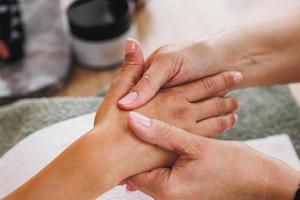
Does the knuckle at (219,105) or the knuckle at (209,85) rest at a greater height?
the knuckle at (209,85)

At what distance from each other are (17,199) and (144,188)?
0.20 metres

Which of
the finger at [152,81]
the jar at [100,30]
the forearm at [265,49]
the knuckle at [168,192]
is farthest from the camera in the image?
the jar at [100,30]

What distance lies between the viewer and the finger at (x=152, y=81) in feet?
2.85

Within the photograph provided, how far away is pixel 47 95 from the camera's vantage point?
1.47 meters

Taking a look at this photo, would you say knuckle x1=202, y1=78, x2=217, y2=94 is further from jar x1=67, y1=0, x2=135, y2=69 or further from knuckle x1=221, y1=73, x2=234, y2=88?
jar x1=67, y1=0, x2=135, y2=69

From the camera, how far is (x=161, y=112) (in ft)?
2.90

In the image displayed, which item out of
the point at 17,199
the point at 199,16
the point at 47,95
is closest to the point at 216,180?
the point at 17,199

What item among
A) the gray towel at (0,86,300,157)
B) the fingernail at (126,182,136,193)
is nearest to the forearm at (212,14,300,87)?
the gray towel at (0,86,300,157)

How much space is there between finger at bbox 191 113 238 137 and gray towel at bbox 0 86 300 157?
0.13 m

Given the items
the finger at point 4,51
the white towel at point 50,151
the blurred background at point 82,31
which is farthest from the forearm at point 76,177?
the finger at point 4,51

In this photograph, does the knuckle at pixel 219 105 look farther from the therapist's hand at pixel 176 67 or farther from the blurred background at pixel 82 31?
the blurred background at pixel 82 31

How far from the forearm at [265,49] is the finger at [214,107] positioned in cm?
8

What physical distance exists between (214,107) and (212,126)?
1.6 inches

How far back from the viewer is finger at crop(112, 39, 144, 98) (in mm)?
898
